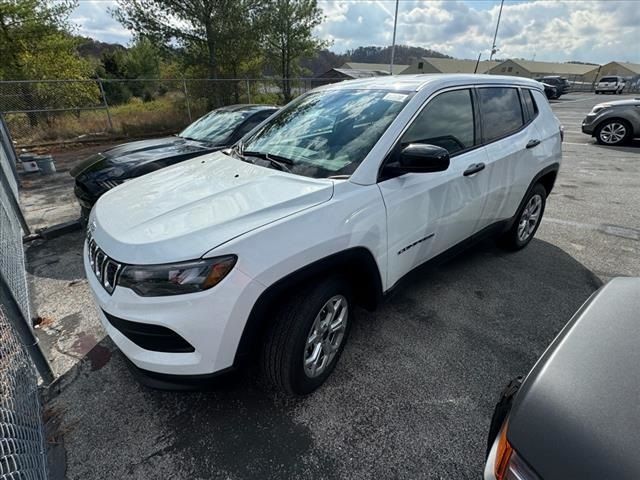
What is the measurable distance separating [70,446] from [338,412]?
1.49 m

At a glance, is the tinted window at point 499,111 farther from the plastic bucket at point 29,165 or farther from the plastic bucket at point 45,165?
the plastic bucket at point 29,165

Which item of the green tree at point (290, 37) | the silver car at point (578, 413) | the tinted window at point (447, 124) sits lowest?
the silver car at point (578, 413)

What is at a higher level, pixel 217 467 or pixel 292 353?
pixel 292 353

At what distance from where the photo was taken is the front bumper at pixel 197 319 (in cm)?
156

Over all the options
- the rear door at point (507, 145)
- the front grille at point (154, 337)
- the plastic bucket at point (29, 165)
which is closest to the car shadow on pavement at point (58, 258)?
the front grille at point (154, 337)

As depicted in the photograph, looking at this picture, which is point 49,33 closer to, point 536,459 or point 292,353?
point 292,353

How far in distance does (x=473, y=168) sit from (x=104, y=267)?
262 cm

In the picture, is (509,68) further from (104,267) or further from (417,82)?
(104,267)

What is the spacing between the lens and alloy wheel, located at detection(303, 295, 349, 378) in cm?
201

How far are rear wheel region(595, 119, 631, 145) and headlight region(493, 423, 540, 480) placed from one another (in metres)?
12.8

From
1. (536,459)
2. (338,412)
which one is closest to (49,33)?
(338,412)

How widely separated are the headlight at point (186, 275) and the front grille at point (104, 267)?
0.24 m

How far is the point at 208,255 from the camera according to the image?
1.55 meters

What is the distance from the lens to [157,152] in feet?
15.5
